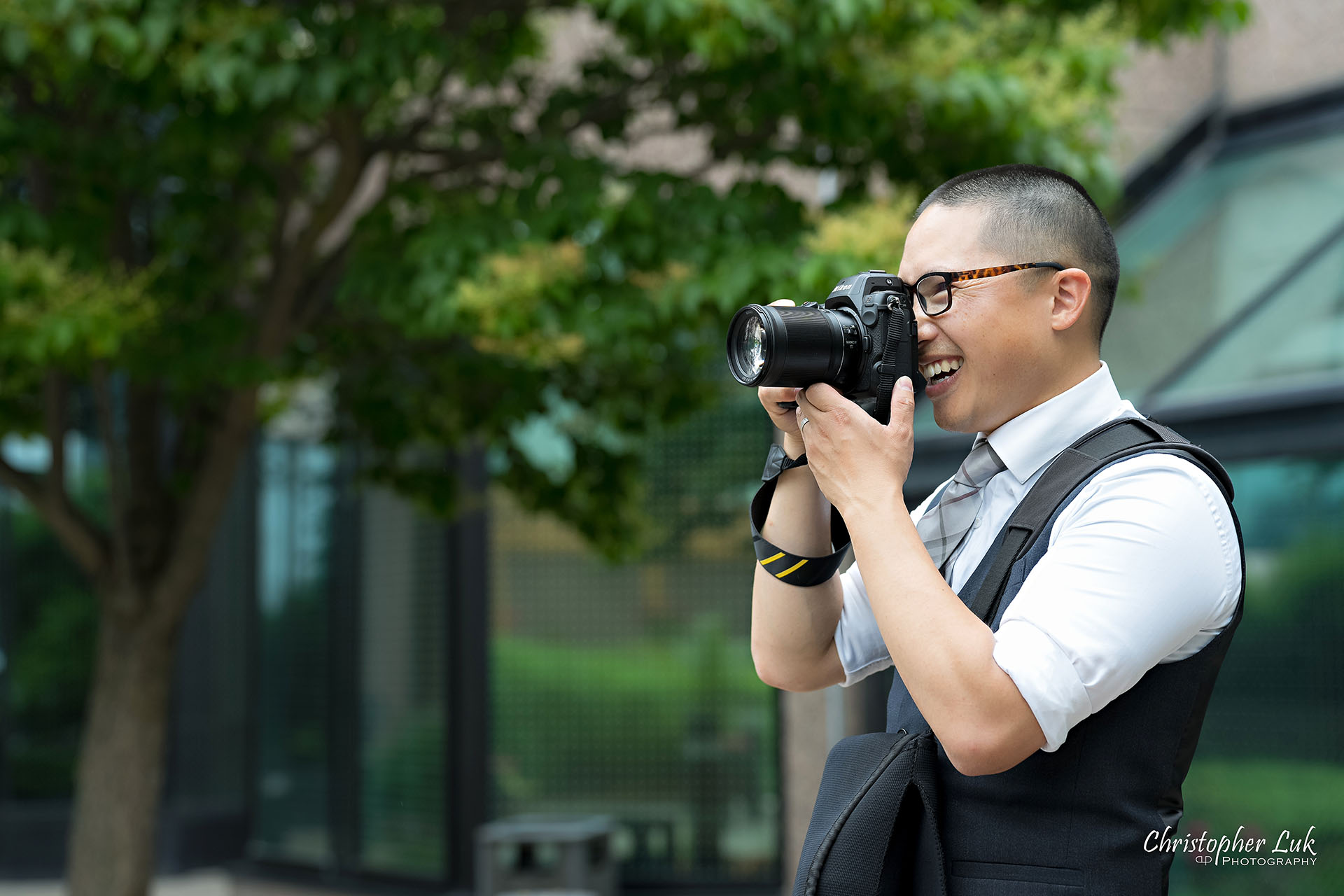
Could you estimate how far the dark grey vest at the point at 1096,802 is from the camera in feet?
4.12

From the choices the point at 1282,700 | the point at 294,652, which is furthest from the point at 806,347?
the point at 294,652

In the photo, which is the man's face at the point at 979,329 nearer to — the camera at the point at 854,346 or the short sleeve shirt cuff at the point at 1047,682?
the camera at the point at 854,346

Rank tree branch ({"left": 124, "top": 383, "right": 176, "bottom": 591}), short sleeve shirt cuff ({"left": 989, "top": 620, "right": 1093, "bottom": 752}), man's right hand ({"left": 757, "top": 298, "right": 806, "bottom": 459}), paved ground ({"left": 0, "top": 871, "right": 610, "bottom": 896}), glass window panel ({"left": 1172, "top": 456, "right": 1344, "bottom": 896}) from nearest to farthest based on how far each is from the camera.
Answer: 1. short sleeve shirt cuff ({"left": 989, "top": 620, "right": 1093, "bottom": 752})
2. man's right hand ({"left": 757, "top": 298, "right": 806, "bottom": 459})
3. tree branch ({"left": 124, "top": 383, "right": 176, "bottom": 591})
4. glass window panel ({"left": 1172, "top": 456, "right": 1344, "bottom": 896})
5. paved ground ({"left": 0, "top": 871, "right": 610, "bottom": 896})

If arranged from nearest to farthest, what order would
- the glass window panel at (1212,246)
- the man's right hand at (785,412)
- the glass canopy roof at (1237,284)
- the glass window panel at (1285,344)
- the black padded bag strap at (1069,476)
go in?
the black padded bag strap at (1069,476), the man's right hand at (785,412), the glass window panel at (1285,344), the glass canopy roof at (1237,284), the glass window panel at (1212,246)

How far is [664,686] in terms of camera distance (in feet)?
24.6

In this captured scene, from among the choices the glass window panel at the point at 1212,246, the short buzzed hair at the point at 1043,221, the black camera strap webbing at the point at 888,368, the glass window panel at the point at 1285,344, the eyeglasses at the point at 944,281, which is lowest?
the black camera strap webbing at the point at 888,368

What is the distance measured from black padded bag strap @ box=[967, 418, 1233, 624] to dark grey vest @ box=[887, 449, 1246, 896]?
0.01m

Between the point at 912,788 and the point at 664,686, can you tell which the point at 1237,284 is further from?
the point at 912,788

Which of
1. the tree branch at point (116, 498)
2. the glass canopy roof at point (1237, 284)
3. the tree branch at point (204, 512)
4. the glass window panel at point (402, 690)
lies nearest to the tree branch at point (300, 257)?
the tree branch at point (204, 512)

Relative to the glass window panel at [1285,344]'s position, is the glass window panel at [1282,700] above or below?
below

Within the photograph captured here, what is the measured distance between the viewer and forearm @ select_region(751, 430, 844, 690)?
160 cm

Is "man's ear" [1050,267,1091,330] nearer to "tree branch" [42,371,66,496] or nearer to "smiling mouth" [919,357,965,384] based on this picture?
"smiling mouth" [919,357,965,384]

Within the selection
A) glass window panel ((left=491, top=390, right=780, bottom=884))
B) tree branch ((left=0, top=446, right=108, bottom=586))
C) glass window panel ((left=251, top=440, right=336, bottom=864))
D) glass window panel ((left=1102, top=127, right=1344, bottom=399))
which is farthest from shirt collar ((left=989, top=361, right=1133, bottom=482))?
glass window panel ((left=251, top=440, right=336, bottom=864))

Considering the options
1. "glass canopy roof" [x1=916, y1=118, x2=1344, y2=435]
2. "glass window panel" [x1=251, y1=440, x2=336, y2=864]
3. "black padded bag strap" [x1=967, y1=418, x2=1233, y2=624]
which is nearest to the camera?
"black padded bag strap" [x1=967, y1=418, x2=1233, y2=624]
